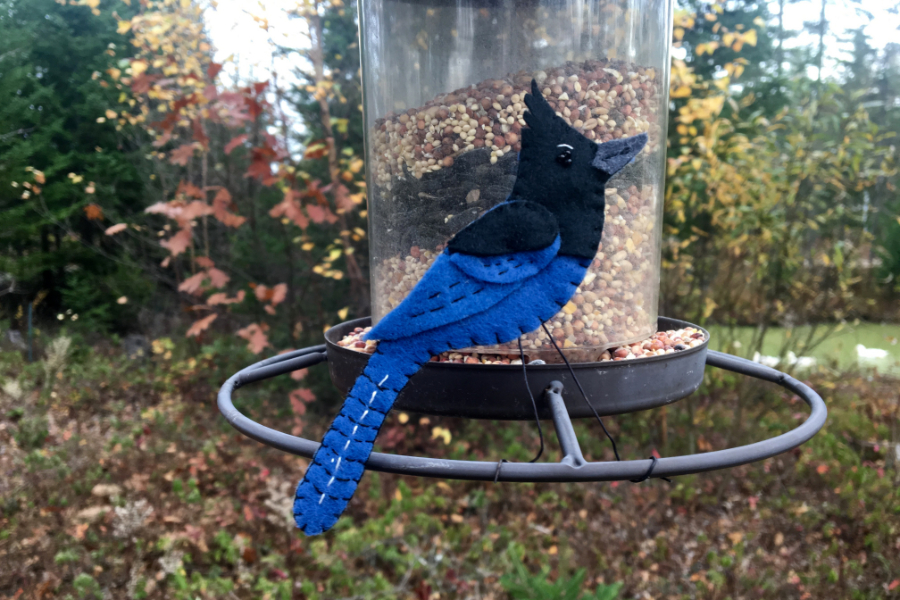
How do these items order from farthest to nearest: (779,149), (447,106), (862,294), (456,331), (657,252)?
1. (862,294)
2. (779,149)
3. (657,252)
4. (447,106)
5. (456,331)

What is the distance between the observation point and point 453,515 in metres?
4.34

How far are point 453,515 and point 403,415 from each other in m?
0.92

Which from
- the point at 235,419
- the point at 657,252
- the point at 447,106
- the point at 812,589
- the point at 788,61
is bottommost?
the point at 812,589

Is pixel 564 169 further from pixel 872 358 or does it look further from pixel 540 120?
pixel 872 358

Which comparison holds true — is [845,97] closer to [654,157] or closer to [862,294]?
[862,294]

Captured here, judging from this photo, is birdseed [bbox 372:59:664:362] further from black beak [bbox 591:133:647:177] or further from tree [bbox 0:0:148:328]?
tree [bbox 0:0:148:328]

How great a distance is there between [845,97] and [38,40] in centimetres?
837

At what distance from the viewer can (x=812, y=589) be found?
12.2ft

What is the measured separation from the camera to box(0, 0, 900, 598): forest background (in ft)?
12.0

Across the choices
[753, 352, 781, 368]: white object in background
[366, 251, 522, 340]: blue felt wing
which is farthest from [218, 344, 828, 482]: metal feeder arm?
[753, 352, 781, 368]: white object in background

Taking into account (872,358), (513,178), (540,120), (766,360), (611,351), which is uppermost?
(540,120)

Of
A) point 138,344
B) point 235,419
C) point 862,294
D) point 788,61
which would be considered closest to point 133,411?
point 138,344

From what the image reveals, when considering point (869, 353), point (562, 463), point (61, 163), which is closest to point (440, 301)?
point (562, 463)

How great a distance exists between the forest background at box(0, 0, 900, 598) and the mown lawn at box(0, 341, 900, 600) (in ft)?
0.07
